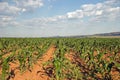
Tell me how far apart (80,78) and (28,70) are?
383cm

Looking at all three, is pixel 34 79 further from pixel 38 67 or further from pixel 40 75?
pixel 38 67

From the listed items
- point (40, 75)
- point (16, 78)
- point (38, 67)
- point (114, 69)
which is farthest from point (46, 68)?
point (114, 69)

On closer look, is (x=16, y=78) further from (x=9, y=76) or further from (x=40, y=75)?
(x=40, y=75)

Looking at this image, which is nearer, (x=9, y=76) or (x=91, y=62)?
(x=9, y=76)

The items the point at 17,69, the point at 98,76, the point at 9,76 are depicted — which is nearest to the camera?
the point at 9,76

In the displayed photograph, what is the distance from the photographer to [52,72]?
13.2 m

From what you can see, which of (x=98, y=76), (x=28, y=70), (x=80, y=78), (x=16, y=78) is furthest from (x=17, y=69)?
(x=98, y=76)

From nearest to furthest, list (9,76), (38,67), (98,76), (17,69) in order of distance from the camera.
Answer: (9,76), (98,76), (17,69), (38,67)

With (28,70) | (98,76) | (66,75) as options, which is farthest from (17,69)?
(98,76)

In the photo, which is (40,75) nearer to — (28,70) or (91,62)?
(28,70)

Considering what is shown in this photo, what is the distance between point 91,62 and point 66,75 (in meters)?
3.59

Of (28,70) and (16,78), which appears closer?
(16,78)

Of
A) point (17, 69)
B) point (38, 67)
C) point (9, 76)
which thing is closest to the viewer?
point (9, 76)

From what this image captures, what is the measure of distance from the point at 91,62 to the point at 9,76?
21.0 feet
